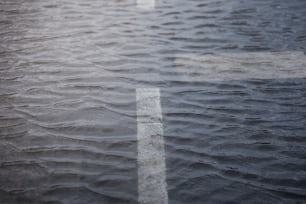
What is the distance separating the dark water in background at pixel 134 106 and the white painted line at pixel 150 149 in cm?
5

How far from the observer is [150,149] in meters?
2.44

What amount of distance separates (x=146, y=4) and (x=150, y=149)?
2621 millimetres

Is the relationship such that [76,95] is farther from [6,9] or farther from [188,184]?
[6,9]

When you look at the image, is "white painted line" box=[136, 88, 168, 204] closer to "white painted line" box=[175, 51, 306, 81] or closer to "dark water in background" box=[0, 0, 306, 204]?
"dark water in background" box=[0, 0, 306, 204]

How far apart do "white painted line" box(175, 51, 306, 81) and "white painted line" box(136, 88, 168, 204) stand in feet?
1.44

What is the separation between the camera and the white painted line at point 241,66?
3143 millimetres

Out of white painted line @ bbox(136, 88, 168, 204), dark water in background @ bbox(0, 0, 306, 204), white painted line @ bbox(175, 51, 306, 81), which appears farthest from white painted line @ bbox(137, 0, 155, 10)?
white painted line @ bbox(136, 88, 168, 204)

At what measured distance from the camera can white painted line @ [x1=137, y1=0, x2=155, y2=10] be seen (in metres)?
4.48

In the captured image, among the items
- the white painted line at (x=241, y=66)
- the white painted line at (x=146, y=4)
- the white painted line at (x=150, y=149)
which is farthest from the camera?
the white painted line at (x=146, y=4)

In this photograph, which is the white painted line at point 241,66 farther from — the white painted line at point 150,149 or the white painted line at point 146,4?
the white painted line at point 146,4

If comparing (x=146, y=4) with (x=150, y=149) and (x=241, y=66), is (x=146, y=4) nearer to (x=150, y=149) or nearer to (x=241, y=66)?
(x=241, y=66)

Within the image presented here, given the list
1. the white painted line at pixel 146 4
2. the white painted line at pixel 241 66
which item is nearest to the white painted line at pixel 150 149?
the white painted line at pixel 241 66

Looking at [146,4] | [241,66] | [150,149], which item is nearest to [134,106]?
[150,149]

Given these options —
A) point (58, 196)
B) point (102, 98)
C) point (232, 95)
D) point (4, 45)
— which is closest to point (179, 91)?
point (232, 95)
